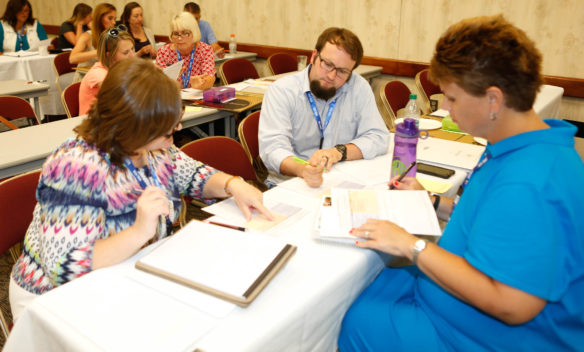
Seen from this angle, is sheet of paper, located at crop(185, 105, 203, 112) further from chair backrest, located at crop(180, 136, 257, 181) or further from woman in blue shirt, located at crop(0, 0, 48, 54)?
woman in blue shirt, located at crop(0, 0, 48, 54)

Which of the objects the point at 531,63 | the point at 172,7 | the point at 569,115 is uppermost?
the point at 172,7

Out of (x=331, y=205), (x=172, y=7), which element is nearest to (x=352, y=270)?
(x=331, y=205)

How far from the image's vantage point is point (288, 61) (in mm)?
5246

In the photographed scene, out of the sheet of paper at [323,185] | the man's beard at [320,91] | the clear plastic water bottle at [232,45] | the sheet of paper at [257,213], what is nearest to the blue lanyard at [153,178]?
the sheet of paper at [257,213]

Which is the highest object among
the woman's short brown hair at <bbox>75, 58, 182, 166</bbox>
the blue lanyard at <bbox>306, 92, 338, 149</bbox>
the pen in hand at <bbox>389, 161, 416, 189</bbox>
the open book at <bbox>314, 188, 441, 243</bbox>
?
the woman's short brown hair at <bbox>75, 58, 182, 166</bbox>

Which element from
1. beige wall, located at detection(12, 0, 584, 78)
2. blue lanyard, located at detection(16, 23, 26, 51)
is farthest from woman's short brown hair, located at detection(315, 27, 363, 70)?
blue lanyard, located at detection(16, 23, 26, 51)

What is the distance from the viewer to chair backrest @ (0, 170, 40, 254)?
4.67ft

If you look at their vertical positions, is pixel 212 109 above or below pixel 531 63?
below

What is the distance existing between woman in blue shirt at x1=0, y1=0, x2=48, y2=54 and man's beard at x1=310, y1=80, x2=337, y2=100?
208 inches

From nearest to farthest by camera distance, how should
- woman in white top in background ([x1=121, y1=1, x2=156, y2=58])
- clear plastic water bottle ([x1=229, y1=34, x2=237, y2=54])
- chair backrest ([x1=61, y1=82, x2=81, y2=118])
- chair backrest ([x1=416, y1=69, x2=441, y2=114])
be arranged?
chair backrest ([x1=61, y1=82, x2=81, y2=118]) → chair backrest ([x1=416, y1=69, x2=441, y2=114]) → woman in white top in background ([x1=121, y1=1, x2=156, y2=58]) → clear plastic water bottle ([x1=229, y1=34, x2=237, y2=54])

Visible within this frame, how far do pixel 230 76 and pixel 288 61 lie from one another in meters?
1.02

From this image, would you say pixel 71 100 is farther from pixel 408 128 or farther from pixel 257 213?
pixel 408 128

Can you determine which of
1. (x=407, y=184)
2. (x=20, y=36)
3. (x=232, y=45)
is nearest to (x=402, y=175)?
(x=407, y=184)

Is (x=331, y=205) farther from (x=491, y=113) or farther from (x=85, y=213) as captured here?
(x=85, y=213)
